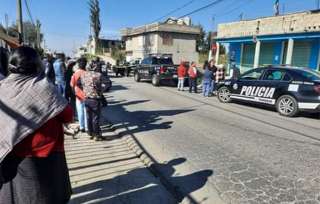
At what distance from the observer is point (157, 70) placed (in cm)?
1900

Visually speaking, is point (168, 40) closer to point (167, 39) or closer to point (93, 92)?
point (167, 39)

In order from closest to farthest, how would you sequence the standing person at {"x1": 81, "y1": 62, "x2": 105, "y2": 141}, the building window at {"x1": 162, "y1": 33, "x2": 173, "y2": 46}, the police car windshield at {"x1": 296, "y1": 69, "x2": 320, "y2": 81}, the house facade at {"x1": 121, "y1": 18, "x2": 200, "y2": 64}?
the standing person at {"x1": 81, "y1": 62, "x2": 105, "y2": 141} → the police car windshield at {"x1": 296, "y1": 69, "x2": 320, "y2": 81} → the house facade at {"x1": 121, "y1": 18, "x2": 200, "y2": 64} → the building window at {"x1": 162, "y1": 33, "x2": 173, "y2": 46}

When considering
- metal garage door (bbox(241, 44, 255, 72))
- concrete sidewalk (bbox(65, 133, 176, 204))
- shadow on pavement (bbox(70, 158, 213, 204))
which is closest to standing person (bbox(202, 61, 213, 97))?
concrete sidewalk (bbox(65, 133, 176, 204))

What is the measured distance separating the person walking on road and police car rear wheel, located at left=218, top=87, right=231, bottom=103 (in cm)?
734

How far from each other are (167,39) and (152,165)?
37906 mm

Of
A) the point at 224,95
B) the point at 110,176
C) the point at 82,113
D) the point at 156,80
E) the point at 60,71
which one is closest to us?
the point at 110,176

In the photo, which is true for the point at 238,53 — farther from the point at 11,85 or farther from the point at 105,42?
the point at 105,42

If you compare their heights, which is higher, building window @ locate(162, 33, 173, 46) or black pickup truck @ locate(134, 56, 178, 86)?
building window @ locate(162, 33, 173, 46)

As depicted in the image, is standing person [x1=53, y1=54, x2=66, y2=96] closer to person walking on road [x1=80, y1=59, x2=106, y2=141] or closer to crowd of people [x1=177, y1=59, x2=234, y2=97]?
person walking on road [x1=80, y1=59, x2=106, y2=141]

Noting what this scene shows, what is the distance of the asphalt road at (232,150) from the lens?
4.23m

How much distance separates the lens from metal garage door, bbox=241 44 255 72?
24250 millimetres

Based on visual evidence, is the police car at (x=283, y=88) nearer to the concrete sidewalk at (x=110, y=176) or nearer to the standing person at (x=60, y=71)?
the concrete sidewalk at (x=110, y=176)

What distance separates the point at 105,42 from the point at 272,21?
58.9m

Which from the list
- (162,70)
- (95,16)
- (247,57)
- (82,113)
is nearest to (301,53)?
(247,57)
